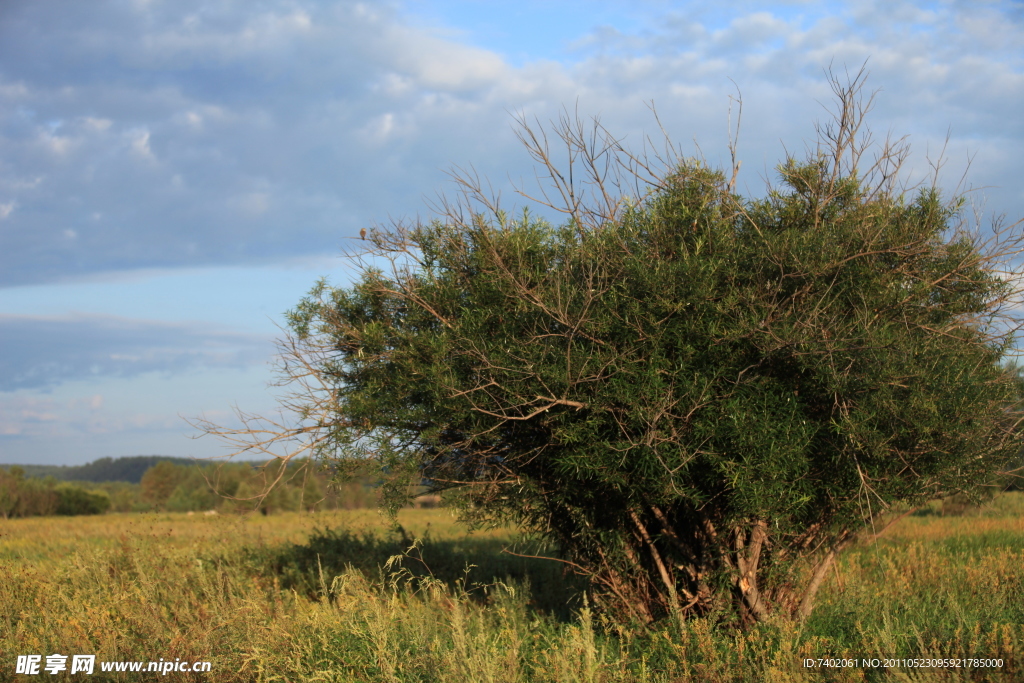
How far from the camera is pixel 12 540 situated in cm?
1786

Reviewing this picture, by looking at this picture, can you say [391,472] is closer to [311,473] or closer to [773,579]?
[311,473]

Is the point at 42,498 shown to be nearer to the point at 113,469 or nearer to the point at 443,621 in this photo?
the point at 443,621

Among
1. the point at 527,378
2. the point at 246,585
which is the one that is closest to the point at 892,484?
the point at 527,378

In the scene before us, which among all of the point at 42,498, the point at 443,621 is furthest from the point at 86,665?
the point at 42,498

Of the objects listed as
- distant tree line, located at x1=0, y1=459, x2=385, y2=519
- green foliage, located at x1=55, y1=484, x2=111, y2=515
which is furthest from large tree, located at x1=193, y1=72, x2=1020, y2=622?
green foliage, located at x1=55, y1=484, x2=111, y2=515

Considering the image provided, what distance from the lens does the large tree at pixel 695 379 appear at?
6.09 m

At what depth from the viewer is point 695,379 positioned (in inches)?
243

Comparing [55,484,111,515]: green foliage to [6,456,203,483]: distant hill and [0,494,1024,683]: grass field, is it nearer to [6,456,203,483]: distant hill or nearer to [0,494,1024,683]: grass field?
[0,494,1024,683]: grass field

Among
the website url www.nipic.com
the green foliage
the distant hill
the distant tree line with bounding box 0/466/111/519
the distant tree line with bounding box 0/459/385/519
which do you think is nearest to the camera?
the website url www.nipic.com

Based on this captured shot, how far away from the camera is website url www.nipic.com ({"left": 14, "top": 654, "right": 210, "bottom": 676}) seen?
6.56 meters

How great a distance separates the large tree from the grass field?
3.49 feet

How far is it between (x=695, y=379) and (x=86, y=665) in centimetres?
679

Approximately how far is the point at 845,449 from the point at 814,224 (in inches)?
103

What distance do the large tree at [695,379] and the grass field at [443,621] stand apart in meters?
1.06
